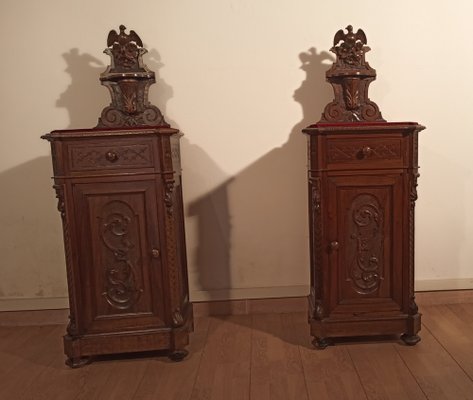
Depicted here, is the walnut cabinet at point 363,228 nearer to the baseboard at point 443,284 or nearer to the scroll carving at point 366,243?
the scroll carving at point 366,243

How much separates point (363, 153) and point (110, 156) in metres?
1.11

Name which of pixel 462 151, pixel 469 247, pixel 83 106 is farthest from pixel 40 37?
pixel 469 247

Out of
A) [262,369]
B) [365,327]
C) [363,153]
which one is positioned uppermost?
[363,153]

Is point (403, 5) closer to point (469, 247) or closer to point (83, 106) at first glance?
point (469, 247)

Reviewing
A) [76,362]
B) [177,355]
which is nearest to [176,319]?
[177,355]

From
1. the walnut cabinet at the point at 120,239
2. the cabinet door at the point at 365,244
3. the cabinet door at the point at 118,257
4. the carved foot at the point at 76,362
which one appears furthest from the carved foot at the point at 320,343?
the carved foot at the point at 76,362

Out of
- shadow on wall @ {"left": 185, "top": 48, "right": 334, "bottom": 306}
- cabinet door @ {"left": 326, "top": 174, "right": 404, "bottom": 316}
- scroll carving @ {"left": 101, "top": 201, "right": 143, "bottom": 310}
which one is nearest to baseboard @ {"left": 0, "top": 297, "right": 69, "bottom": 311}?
scroll carving @ {"left": 101, "top": 201, "right": 143, "bottom": 310}

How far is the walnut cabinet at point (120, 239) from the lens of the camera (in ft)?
6.27

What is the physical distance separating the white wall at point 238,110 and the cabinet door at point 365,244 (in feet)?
1.72

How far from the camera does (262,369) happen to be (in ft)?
6.34

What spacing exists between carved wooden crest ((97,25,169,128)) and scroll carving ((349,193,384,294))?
106cm

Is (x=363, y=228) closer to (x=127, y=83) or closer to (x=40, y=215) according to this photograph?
(x=127, y=83)

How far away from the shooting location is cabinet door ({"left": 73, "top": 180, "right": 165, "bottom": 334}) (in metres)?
1.96

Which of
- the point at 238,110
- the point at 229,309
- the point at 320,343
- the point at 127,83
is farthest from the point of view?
the point at 229,309
